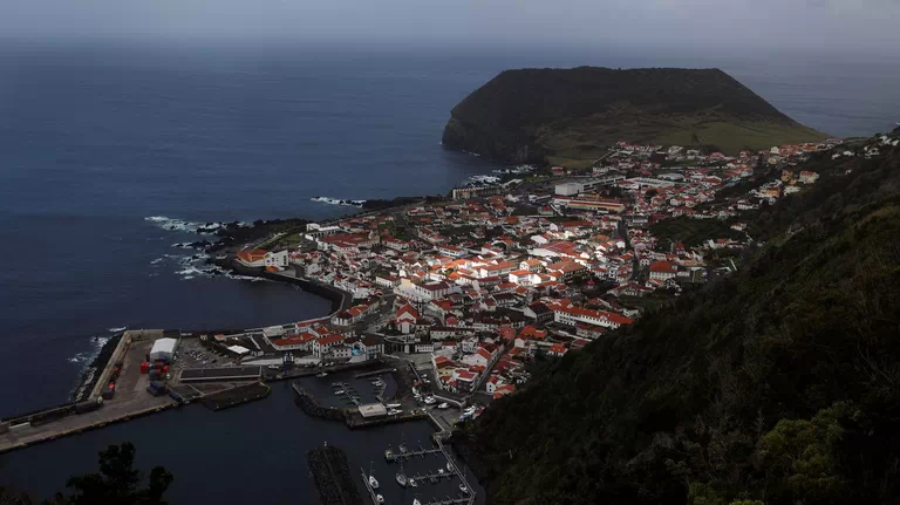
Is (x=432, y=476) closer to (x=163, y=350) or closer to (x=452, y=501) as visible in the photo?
(x=452, y=501)

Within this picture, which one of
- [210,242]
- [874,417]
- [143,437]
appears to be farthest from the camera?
[210,242]

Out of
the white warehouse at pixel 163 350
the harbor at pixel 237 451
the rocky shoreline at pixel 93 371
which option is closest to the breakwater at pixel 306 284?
the white warehouse at pixel 163 350

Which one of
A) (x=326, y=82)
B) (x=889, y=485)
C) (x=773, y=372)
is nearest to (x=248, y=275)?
(x=773, y=372)

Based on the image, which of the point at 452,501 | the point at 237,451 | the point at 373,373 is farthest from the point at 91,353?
the point at 452,501

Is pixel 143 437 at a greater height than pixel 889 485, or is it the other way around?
pixel 889 485

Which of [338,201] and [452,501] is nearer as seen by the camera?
[452,501]

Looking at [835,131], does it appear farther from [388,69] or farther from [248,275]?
[388,69]

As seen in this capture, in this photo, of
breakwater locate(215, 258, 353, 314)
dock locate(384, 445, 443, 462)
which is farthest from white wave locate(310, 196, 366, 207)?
dock locate(384, 445, 443, 462)

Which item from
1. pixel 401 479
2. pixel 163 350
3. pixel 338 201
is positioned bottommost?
pixel 401 479
